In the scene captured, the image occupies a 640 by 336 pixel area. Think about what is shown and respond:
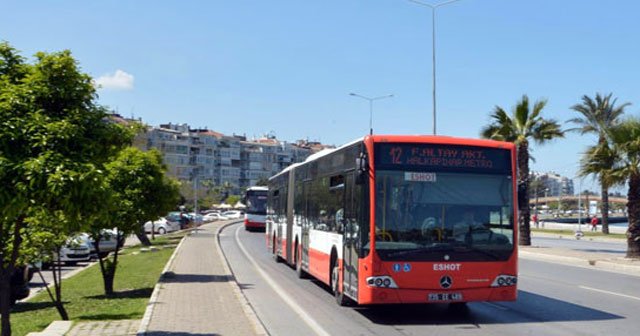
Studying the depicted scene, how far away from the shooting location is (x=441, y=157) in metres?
12.4

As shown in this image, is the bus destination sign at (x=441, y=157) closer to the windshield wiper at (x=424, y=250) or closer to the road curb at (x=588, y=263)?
the windshield wiper at (x=424, y=250)

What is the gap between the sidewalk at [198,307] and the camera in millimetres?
10781

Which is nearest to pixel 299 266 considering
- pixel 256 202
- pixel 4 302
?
pixel 4 302

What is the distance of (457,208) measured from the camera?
39.7 ft

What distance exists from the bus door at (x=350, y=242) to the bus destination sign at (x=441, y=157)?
3.38 feet

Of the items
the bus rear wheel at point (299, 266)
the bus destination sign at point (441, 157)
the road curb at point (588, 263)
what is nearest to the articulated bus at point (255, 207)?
the road curb at point (588, 263)

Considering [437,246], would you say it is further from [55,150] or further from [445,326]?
[55,150]

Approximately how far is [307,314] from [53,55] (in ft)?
A: 21.3

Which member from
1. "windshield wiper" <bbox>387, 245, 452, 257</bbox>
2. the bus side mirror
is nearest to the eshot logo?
"windshield wiper" <bbox>387, 245, 452, 257</bbox>

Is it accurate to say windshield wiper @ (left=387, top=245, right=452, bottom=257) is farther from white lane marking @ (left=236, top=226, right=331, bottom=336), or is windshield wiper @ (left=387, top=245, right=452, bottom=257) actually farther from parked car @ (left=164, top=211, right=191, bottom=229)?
parked car @ (left=164, top=211, right=191, bottom=229)

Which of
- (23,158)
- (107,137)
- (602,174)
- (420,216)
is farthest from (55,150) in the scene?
(602,174)

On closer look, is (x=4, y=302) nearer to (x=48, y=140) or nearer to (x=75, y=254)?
(x=48, y=140)

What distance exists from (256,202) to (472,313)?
4258 cm

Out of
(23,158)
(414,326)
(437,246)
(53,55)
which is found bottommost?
(414,326)
